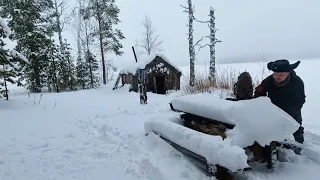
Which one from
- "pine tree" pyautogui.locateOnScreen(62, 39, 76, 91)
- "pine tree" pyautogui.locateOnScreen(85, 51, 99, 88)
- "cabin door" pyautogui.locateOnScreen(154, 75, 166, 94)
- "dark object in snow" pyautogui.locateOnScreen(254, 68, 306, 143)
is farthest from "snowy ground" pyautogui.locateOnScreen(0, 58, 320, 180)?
"pine tree" pyautogui.locateOnScreen(85, 51, 99, 88)

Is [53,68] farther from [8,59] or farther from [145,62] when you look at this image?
[8,59]

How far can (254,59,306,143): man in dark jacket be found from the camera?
174 inches

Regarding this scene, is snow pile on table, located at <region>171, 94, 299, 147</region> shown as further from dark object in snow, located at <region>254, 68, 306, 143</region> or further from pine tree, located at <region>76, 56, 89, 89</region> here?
pine tree, located at <region>76, 56, 89, 89</region>

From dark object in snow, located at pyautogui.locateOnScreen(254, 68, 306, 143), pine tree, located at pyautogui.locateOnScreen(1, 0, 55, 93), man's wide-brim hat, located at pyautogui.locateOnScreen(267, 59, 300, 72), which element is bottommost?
dark object in snow, located at pyautogui.locateOnScreen(254, 68, 306, 143)

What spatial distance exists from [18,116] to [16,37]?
15.8 m

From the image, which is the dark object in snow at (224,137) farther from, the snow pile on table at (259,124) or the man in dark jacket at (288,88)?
the man in dark jacket at (288,88)

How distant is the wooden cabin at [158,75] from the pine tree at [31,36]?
27.8ft

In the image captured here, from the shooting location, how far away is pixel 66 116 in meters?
7.59

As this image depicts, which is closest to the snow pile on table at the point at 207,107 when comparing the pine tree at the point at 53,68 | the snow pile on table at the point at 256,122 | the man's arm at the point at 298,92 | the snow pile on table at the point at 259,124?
the snow pile on table at the point at 256,122

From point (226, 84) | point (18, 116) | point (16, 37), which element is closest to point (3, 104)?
point (18, 116)

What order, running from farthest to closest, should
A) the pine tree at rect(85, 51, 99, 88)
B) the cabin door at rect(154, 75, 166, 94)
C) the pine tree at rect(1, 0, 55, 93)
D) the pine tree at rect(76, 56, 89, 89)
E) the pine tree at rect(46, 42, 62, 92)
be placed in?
the pine tree at rect(85, 51, 99, 88) < the pine tree at rect(76, 56, 89, 89) < the pine tree at rect(46, 42, 62, 92) < the pine tree at rect(1, 0, 55, 93) < the cabin door at rect(154, 75, 166, 94)

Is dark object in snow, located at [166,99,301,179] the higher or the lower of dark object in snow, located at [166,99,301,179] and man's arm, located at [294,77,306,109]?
the lower

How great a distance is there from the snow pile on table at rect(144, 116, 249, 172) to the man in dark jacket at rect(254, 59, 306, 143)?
70.1 inches

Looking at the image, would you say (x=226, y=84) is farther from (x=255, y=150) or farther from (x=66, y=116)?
(x=255, y=150)
